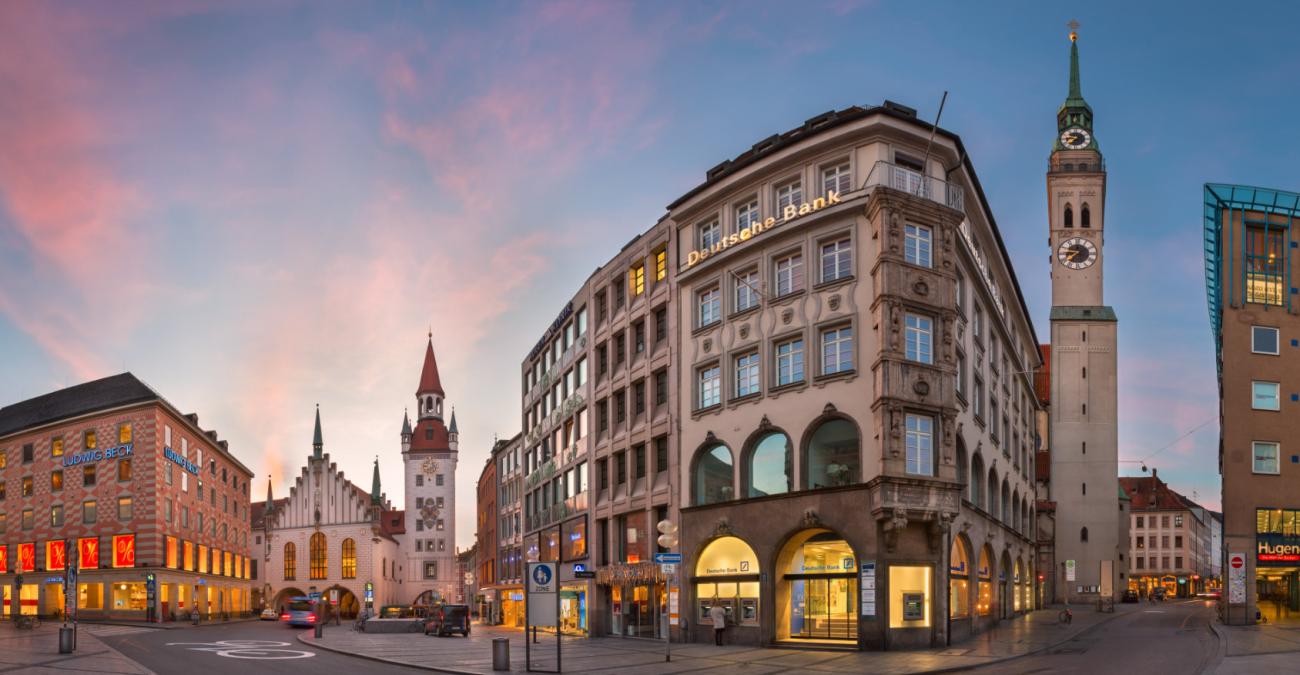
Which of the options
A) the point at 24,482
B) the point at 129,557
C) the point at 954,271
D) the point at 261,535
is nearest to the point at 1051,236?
the point at 954,271

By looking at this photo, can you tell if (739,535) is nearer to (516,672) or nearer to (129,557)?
(516,672)

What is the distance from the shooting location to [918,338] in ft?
113

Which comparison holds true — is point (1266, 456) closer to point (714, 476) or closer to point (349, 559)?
point (714, 476)

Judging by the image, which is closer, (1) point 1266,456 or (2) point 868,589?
(2) point 868,589

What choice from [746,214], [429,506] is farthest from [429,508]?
[746,214]

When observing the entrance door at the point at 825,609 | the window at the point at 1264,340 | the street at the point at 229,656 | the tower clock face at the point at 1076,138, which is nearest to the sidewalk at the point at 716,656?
the street at the point at 229,656

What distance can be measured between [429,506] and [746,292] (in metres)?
116

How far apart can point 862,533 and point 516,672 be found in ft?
37.7

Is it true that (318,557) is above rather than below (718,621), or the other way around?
below

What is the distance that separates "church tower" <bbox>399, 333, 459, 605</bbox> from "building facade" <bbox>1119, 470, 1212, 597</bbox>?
325 ft

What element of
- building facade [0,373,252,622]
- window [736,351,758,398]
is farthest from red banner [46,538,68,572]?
window [736,351,758,398]

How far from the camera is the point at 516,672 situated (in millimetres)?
27609

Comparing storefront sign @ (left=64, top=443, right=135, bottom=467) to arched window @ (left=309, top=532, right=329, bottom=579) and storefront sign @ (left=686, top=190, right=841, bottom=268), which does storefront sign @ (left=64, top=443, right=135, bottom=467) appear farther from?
arched window @ (left=309, top=532, right=329, bottom=579)

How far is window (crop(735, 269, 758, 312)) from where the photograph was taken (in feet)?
127
